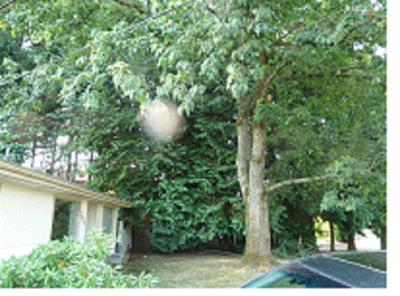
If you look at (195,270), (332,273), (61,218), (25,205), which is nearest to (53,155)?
(61,218)

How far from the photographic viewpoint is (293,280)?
1.11 meters

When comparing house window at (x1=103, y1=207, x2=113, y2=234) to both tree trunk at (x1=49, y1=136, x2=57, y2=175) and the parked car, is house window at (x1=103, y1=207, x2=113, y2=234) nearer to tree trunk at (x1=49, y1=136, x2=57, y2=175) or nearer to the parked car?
tree trunk at (x1=49, y1=136, x2=57, y2=175)

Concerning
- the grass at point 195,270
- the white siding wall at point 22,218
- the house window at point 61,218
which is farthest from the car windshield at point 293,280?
the house window at point 61,218

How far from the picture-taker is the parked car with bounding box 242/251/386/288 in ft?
3.12

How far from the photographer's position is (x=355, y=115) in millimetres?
4246

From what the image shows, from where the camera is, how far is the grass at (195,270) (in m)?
3.79

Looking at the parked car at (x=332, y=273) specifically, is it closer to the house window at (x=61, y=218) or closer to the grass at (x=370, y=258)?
the grass at (x=370, y=258)

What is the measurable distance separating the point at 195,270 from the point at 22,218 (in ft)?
8.48

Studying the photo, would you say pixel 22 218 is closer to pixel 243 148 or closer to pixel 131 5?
pixel 131 5

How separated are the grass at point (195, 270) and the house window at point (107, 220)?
64 centimetres

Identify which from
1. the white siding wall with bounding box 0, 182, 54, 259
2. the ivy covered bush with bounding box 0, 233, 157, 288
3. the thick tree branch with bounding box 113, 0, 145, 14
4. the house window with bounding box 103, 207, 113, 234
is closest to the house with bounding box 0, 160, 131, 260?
the white siding wall with bounding box 0, 182, 54, 259

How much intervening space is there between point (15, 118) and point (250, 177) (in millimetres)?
3889

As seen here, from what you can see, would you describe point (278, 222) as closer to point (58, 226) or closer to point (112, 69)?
point (58, 226)

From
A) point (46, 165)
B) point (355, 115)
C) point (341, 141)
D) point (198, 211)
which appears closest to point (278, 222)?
point (198, 211)
